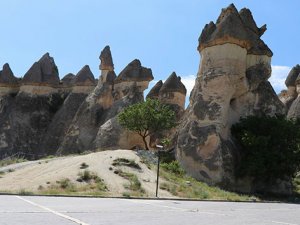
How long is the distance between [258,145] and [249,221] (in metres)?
16.4

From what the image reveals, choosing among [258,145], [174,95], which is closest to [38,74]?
[174,95]

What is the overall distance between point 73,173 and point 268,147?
11196mm

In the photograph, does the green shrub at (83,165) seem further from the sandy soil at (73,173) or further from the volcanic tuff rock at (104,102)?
the volcanic tuff rock at (104,102)

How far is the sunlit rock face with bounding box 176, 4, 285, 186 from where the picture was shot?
90.4ft

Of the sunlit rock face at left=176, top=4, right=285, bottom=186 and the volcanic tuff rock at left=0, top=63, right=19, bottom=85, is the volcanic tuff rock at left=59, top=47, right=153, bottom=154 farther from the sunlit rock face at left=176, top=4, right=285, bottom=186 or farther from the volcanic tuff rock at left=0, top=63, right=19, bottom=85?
the sunlit rock face at left=176, top=4, right=285, bottom=186

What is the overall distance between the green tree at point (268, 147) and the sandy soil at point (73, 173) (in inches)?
229

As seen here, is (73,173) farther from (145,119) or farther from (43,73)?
(43,73)

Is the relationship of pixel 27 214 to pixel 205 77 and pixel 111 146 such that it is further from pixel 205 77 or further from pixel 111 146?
pixel 111 146

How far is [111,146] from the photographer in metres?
37.2

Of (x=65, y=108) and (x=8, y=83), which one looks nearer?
(x=65, y=108)

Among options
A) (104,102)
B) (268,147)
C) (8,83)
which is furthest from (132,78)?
(268,147)

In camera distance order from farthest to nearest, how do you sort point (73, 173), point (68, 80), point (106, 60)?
point (68, 80)
point (106, 60)
point (73, 173)

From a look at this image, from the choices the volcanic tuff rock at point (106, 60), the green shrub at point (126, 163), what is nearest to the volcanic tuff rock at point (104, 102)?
the volcanic tuff rock at point (106, 60)

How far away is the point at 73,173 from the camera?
928 inches
